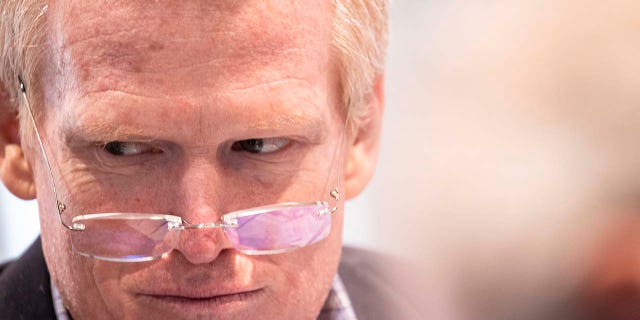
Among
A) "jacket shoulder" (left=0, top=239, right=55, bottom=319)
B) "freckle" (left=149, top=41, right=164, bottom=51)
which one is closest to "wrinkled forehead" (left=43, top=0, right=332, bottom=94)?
"freckle" (left=149, top=41, right=164, bottom=51)

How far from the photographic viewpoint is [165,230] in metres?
1.52

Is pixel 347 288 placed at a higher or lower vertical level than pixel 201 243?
lower

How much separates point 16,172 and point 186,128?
49 cm

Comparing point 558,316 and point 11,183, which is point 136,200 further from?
point 558,316

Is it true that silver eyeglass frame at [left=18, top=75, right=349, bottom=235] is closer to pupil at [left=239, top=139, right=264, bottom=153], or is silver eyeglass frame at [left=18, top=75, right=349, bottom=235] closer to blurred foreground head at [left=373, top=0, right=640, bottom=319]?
pupil at [left=239, top=139, right=264, bottom=153]

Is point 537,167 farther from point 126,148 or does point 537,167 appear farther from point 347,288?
point 347,288

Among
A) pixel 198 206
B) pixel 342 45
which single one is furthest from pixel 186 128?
pixel 342 45

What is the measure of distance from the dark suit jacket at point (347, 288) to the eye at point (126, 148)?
0.45 meters

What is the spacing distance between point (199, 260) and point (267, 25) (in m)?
0.43

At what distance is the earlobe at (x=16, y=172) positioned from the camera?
5.76ft

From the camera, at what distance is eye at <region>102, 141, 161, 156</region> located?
155 cm

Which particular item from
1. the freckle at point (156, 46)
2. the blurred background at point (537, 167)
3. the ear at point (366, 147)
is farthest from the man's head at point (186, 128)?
the blurred background at point (537, 167)

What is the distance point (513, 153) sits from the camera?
1143 millimetres

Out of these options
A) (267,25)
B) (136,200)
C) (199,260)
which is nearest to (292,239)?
(199,260)
